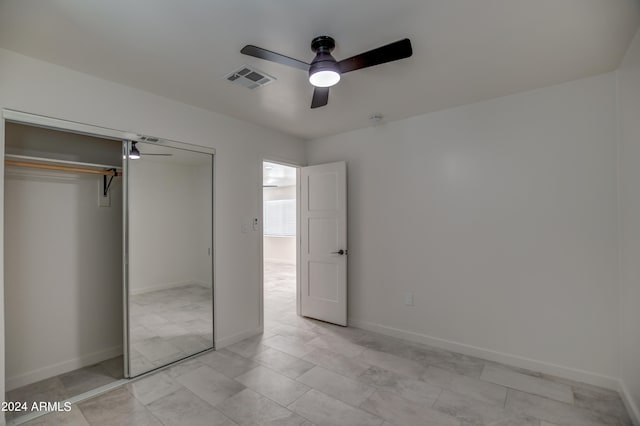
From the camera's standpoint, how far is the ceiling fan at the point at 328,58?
1.68 m

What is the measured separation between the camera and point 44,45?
6.57ft

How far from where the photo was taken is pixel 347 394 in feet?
7.88

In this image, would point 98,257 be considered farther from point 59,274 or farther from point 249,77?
point 249,77

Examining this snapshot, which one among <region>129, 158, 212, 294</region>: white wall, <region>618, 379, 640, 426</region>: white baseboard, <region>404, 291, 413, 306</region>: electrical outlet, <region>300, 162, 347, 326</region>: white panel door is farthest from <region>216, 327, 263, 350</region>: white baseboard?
<region>618, 379, 640, 426</region>: white baseboard

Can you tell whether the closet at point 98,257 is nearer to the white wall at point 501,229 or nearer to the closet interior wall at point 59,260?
the closet interior wall at point 59,260

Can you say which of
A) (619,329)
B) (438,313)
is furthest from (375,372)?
(619,329)

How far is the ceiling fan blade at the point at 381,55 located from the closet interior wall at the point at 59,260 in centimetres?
269

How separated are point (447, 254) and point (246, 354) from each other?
7.86ft

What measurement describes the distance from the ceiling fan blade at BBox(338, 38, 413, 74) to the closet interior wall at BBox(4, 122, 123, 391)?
2.69m

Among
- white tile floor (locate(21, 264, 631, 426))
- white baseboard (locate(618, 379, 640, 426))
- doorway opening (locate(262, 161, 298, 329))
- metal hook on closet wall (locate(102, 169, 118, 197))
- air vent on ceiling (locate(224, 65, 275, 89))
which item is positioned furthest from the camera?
doorway opening (locate(262, 161, 298, 329))

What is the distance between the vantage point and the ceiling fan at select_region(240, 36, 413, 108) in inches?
66.0

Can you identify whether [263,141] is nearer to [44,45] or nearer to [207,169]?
[207,169]

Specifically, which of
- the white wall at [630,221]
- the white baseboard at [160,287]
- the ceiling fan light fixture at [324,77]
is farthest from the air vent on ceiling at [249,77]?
the white wall at [630,221]

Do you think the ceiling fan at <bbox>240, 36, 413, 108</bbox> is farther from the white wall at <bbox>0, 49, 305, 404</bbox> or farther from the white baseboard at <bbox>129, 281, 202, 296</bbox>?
the white baseboard at <bbox>129, 281, 202, 296</bbox>
